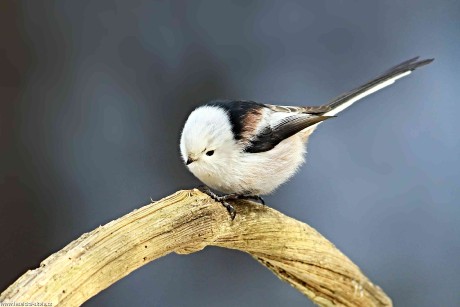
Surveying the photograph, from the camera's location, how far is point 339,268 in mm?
1134

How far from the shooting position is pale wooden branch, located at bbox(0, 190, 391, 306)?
80cm

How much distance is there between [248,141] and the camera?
1.12 metres

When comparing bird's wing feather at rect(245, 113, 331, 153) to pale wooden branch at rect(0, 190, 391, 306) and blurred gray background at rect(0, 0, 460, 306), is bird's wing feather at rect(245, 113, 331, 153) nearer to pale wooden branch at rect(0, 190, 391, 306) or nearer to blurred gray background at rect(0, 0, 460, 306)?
pale wooden branch at rect(0, 190, 391, 306)

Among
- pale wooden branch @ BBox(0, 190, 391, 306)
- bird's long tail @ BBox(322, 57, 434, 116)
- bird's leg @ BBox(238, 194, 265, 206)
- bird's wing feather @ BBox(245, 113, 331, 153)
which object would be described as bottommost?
pale wooden branch @ BBox(0, 190, 391, 306)

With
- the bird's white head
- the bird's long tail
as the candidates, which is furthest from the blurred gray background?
the bird's white head

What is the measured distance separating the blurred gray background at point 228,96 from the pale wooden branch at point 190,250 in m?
0.28

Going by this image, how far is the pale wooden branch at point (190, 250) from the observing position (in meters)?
0.80

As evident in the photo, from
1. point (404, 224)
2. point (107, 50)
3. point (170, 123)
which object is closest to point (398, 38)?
point (404, 224)

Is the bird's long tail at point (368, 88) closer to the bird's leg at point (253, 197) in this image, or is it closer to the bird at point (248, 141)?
the bird at point (248, 141)

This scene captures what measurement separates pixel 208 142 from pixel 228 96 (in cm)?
38

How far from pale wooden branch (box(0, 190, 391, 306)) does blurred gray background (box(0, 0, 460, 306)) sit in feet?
0.92

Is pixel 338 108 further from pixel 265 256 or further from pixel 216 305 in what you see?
pixel 216 305

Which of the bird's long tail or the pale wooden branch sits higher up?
the bird's long tail

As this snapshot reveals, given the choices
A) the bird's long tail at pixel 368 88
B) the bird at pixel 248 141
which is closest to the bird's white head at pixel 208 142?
the bird at pixel 248 141
